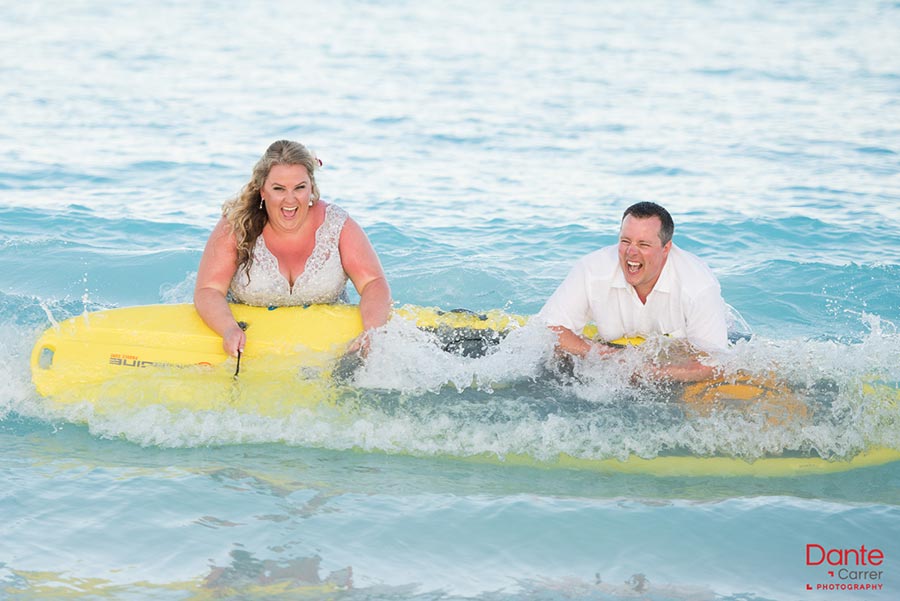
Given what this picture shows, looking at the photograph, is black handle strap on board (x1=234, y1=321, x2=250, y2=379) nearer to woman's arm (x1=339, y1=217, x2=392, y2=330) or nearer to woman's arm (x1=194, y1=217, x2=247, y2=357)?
woman's arm (x1=194, y1=217, x2=247, y2=357)

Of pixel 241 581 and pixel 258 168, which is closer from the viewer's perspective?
pixel 241 581

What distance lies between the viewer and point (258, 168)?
16.7ft

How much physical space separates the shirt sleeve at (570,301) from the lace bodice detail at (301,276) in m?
1.09

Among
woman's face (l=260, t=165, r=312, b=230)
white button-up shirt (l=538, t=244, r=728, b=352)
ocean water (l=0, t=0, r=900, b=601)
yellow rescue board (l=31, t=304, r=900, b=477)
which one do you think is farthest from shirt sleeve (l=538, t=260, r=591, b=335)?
woman's face (l=260, t=165, r=312, b=230)

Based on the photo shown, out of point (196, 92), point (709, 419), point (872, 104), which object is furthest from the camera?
point (196, 92)

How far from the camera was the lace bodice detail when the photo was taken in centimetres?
528

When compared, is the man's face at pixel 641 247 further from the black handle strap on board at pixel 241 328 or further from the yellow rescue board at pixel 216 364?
the black handle strap on board at pixel 241 328

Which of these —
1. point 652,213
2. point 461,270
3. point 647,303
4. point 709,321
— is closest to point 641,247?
point 652,213

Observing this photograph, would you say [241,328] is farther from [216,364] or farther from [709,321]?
[709,321]

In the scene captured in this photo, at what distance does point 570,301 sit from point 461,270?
3.00 metres

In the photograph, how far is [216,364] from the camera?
16.6 ft

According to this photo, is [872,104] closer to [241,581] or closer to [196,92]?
[196,92]

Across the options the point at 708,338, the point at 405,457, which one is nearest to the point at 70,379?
the point at 405,457

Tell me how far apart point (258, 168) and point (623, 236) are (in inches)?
68.1
